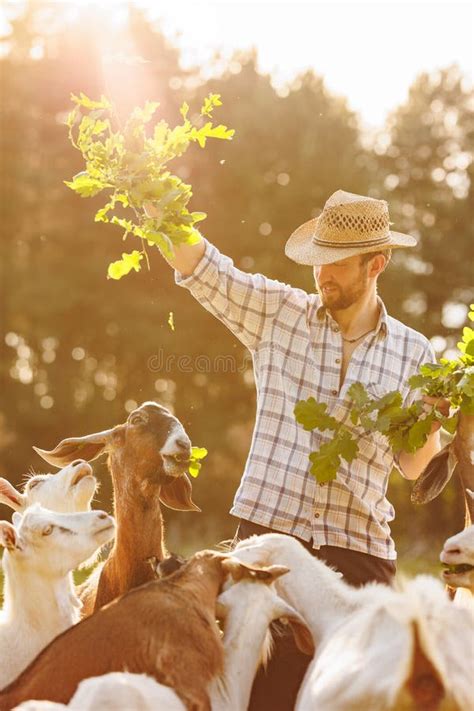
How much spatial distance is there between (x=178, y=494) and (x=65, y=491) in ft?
2.11

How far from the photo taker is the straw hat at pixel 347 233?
21.0 feet

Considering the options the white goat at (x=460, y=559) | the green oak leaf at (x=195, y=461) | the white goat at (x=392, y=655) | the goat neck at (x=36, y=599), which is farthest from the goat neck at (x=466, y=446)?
the goat neck at (x=36, y=599)

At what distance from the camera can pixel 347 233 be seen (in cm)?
648

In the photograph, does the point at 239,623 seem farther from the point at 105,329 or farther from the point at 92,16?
the point at 92,16

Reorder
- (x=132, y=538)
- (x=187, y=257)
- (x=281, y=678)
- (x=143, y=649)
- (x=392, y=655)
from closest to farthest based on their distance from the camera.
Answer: (x=392, y=655)
(x=143, y=649)
(x=281, y=678)
(x=132, y=538)
(x=187, y=257)

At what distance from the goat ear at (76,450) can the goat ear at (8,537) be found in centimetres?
92

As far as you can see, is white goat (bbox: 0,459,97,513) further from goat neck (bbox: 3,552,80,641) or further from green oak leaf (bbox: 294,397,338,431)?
green oak leaf (bbox: 294,397,338,431)

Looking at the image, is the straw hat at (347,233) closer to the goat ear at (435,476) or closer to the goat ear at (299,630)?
the goat ear at (435,476)

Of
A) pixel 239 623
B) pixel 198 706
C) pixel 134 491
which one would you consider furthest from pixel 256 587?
pixel 134 491

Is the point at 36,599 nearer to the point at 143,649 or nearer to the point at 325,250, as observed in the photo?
the point at 143,649

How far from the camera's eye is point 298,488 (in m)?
6.11

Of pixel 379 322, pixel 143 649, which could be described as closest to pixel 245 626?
pixel 143 649

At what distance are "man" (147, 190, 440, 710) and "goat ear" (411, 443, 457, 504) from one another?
25cm

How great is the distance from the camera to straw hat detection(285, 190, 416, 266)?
6414 millimetres
